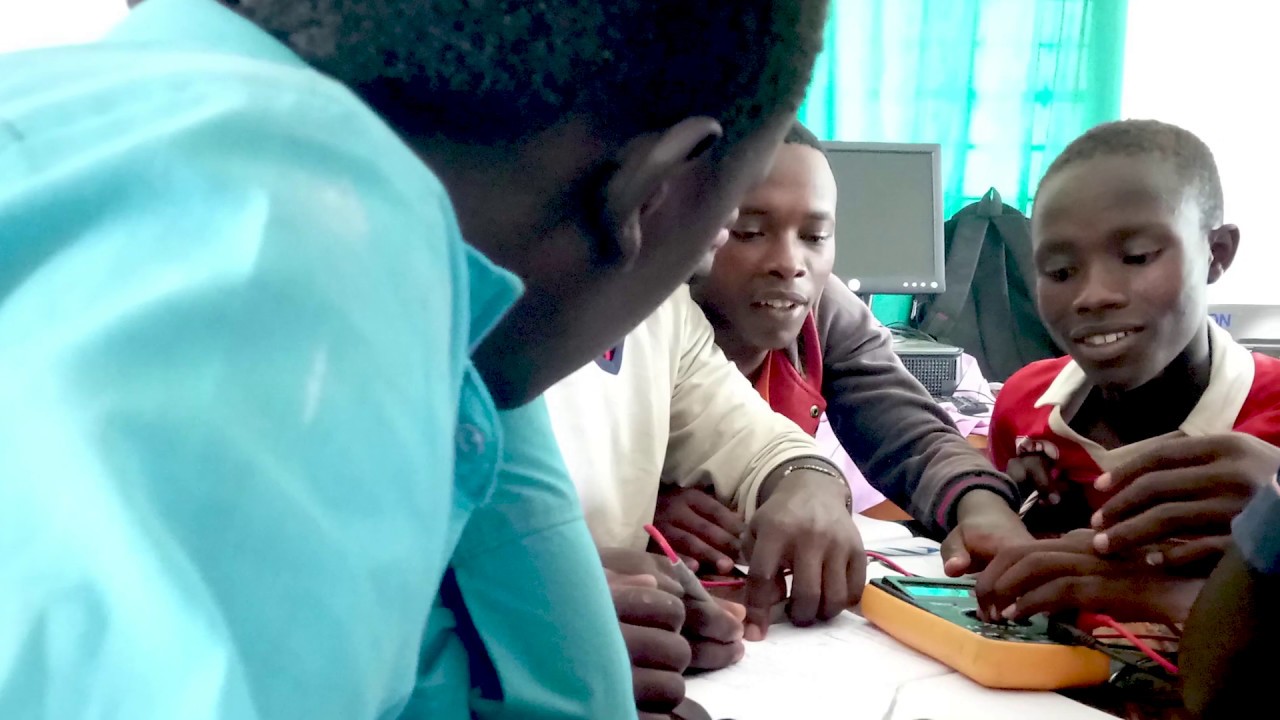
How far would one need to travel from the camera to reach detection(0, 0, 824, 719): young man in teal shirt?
4.6 inches

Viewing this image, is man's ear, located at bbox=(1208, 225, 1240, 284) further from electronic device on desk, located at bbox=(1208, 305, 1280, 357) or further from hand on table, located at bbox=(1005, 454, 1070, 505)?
electronic device on desk, located at bbox=(1208, 305, 1280, 357)

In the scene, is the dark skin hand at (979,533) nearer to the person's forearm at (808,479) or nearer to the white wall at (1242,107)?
the person's forearm at (808,479)

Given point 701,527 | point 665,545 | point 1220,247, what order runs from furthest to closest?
point 1220,247 < point 701,527 < point 665,545

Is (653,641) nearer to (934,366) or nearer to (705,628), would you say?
(705,628)

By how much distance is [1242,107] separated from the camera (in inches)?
89.7

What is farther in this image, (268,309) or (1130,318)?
(1130,318)

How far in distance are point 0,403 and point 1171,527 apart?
709 millimetres

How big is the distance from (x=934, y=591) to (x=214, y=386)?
0.65 metres

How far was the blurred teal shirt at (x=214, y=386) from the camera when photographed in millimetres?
117

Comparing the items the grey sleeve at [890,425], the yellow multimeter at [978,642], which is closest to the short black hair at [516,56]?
the yellow multimeter at [978,642]

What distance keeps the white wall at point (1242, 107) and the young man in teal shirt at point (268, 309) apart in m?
2.48

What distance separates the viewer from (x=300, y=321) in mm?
140

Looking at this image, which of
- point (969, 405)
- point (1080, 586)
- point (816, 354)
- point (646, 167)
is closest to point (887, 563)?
point (1080, 586)

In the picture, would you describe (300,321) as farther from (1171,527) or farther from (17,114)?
(1171,527)
